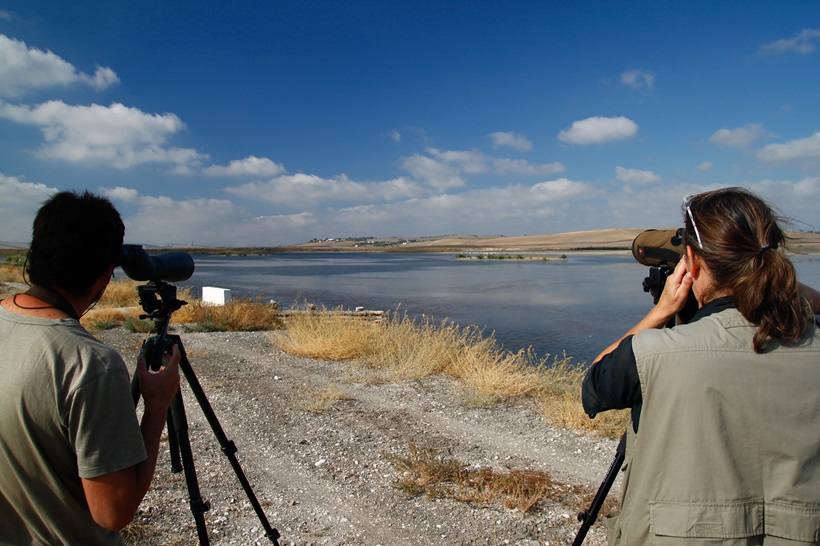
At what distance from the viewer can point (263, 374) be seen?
7.11m

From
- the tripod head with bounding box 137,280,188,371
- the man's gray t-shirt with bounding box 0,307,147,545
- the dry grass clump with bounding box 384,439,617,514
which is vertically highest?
the tripod head with bounding box 137,280,188,371

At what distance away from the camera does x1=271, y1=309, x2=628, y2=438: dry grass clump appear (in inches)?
209

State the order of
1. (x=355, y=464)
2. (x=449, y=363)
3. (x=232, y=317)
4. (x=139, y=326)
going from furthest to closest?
(x=232, y=317), (x=139, y=326), (x=449, y=363), (x=355, y=464)

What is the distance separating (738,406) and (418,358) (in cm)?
600

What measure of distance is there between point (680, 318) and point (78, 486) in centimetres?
187

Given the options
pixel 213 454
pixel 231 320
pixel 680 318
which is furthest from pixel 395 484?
pixel 231 320

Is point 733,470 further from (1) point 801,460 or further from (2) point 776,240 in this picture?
(2) point 776,240

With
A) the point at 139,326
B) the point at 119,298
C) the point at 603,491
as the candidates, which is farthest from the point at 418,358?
the point at 119,298

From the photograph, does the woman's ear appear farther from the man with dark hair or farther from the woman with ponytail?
the man with dark hair

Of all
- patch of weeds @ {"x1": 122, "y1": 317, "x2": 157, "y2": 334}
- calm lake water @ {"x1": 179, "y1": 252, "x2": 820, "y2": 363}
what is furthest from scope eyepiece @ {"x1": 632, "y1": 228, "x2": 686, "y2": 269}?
patch of weeds @ {"x1": 122, "y1": 317, "x2": 157, "y2": 334}

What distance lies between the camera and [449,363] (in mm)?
7457

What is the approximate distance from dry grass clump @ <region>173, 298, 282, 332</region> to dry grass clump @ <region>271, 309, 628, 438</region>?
1632mm

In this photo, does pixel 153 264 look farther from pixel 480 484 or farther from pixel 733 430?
pixel 480 484

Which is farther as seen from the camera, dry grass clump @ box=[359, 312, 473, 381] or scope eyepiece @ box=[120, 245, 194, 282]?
dry grass clump @ box=[359, 312, 473, 381]
